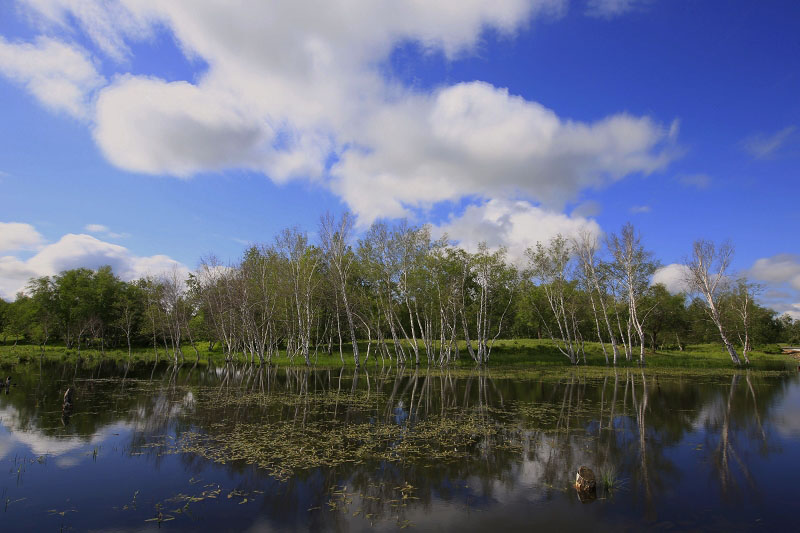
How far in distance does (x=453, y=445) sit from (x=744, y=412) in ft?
52.3

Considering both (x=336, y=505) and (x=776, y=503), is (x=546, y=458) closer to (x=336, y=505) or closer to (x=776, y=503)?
(x=776, y=503)

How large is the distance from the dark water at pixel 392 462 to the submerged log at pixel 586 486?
0.25 meters

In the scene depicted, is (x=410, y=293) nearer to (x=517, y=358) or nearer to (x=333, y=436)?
(x=517, y=358)

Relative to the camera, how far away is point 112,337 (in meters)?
77.5

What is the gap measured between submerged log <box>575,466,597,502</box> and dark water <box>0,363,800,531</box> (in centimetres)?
25

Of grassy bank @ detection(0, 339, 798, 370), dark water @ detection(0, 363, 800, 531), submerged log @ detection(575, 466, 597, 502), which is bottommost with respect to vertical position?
grassy bank @ detection(0, 339, 798, 370)

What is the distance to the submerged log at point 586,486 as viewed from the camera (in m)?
9.37

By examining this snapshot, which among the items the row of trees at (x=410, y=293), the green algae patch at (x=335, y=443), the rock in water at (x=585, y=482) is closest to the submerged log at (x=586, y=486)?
the rock in water at (x=585, y=482)

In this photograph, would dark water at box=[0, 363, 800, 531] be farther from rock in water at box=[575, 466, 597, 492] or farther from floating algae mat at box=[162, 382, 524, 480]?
rock in water at box=[575, 466, 597, 492]

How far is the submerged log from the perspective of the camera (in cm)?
937

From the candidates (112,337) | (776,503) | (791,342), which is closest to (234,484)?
(776,503)

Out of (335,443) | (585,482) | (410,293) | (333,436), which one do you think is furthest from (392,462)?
(410,293)

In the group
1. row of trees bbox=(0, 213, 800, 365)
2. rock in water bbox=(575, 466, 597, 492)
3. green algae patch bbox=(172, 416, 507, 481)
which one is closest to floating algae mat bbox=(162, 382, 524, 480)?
green algae patch bbox=(172, 416, 507, 481)

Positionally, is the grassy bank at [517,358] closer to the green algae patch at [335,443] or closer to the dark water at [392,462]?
the dark water at [392,462]
